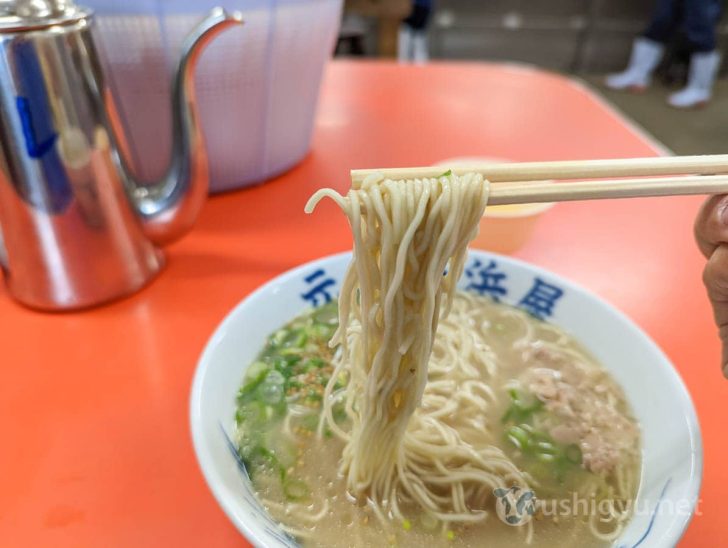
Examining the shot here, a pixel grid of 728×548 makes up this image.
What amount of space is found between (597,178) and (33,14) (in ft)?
3.07

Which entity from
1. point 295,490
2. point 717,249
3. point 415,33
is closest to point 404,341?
point 295,490

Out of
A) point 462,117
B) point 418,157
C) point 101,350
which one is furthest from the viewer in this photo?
point 462,117

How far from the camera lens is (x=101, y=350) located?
3.50ft

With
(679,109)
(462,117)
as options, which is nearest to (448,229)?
(462,117)

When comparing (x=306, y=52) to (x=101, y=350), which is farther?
(x=306, y=52)

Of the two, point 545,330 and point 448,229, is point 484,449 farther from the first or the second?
point 448,229

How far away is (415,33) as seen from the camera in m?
5.41

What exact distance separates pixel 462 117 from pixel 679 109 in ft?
14.2

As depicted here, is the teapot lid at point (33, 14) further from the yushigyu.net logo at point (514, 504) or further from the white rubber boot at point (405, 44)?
the white rubber boot at point (405, 44)

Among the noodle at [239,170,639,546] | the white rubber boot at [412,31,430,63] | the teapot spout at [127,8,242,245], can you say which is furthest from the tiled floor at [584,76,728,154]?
the teapot spout at [127,8,242,245]

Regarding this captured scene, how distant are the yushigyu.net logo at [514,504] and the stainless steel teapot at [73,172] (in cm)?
85

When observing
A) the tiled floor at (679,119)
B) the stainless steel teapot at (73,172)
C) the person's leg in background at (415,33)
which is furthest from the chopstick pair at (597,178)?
the person's leg in background at (415,33)

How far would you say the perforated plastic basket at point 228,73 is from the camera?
1205 millimetres

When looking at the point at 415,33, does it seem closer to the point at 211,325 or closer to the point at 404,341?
the point at 211,325
